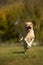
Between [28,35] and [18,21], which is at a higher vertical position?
[28,35]

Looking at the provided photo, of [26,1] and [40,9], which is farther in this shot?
[26,1]

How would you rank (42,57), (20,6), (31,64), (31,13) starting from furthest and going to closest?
(20,6)
(31,13)
(42,57)
(31,64)

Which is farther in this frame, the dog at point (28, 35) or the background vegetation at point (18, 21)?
the background vegetation at point (18, 21)

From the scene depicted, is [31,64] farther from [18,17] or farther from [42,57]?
[18,17]

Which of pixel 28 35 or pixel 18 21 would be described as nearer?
pixel 28 35

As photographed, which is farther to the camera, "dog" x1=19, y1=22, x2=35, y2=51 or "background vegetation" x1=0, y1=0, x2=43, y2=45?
"background vegetation" x1=0, y1=0, x2=43, y2=45

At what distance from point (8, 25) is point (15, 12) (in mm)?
1750

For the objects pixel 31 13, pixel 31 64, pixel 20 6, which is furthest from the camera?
pixel 20 6

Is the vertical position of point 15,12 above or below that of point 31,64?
below

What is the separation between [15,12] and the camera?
3638 cm

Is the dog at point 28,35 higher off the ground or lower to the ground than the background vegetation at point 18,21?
higher

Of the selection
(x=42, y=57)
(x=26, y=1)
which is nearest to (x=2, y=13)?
(x=26, y=1)

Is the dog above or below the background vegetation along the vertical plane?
above

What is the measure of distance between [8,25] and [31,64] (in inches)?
1059
